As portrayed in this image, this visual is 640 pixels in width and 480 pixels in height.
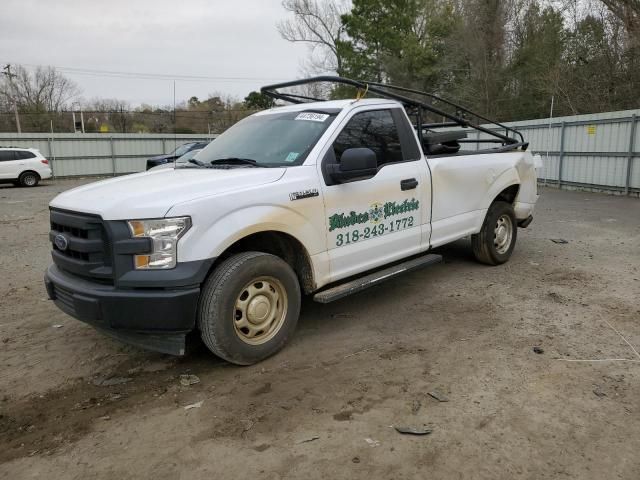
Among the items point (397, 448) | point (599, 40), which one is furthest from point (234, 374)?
point (599, 40)

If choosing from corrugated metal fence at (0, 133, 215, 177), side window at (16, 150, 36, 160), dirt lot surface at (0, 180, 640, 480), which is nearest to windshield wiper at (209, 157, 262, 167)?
dirt lot surface at (0, 180, 640, 480)

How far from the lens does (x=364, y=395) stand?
324cm

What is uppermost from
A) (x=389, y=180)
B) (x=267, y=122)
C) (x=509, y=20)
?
(x=509, y=20)

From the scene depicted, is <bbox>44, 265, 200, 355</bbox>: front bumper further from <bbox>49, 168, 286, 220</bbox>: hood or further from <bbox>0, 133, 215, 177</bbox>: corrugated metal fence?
<bbox>0, 133, 215, 177</bbox>: corrugated metal fence

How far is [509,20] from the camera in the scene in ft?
90.1

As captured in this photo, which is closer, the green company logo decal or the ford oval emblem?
the ford oval emblem

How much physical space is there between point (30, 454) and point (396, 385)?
7.15ft

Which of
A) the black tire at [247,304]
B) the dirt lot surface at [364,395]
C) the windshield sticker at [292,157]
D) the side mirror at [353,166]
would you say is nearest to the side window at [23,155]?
the dirt lot surface at [364,395]

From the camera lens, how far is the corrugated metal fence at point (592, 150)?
1299cm

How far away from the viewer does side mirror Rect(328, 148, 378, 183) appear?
396cm

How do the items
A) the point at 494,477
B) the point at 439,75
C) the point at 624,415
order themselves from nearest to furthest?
the point at 494,477 → the point at 624,415 → the point at 439,75

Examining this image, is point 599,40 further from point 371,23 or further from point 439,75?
point 371,23

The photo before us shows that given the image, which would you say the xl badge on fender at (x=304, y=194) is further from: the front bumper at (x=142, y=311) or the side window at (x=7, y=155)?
the side window at (x=7, y=155)

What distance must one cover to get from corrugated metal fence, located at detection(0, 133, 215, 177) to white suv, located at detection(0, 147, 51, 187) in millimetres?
4077
